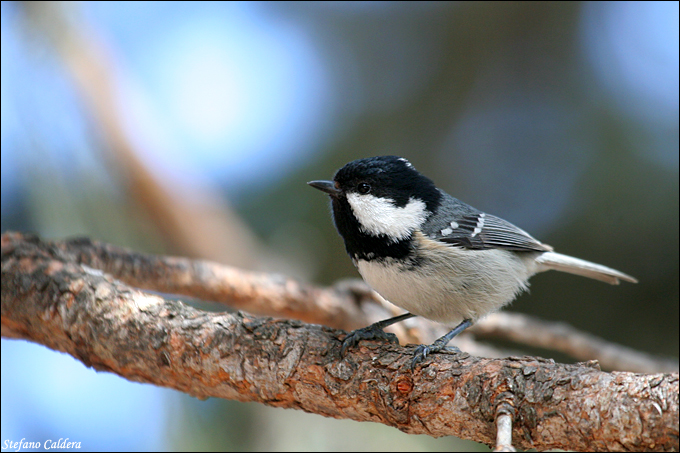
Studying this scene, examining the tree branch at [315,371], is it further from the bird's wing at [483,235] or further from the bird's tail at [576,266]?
the bird's tail at [576,266]

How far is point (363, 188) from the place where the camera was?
218 centimetres

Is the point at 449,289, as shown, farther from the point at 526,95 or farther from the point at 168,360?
the point at 526,95

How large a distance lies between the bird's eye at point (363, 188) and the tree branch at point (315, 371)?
23.7 inches

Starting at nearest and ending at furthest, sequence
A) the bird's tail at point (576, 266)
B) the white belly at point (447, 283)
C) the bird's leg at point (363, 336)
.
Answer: the bird's leg at point (363, 336) < the white belly at point (447, 283) < the bird's tail at point (576, 266)

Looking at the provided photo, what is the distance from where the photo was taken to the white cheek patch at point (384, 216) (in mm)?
2094

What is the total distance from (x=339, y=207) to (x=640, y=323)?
2.61 meters

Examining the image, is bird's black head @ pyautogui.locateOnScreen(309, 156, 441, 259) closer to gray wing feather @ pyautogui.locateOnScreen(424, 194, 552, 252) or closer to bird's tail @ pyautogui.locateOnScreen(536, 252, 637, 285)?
gray wing feather @ pyautogui.locateOnScreen(424, 194, 552, 252)

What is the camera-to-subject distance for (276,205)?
430 cm

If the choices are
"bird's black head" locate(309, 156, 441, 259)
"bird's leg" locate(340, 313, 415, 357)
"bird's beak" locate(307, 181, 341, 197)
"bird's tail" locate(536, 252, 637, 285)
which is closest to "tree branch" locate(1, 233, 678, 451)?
"bird's leg" locate(340, 313, 415, 357)

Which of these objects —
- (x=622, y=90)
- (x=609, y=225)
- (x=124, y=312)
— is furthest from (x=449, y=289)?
(x=622, y=90)

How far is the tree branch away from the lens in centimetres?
128

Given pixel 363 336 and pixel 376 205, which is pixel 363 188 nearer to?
pixel 376 205

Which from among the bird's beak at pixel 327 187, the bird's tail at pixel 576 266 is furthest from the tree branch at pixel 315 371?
the bird's tail at pixel 576 266

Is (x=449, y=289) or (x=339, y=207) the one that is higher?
(x=339, y=207)
